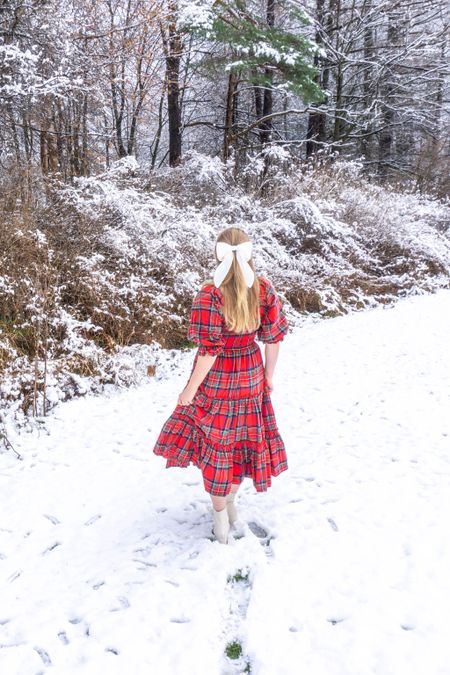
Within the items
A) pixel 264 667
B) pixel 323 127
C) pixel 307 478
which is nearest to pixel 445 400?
pixel 307 478

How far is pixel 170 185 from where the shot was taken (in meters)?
8.39

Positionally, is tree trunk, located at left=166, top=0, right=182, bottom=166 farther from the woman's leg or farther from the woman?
the woman's leg

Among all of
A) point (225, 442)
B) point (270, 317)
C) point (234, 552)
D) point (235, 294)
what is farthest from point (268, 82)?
point (234, 552)

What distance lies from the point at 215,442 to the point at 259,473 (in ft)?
1.06

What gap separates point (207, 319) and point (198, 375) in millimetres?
308

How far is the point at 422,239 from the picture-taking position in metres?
10.2

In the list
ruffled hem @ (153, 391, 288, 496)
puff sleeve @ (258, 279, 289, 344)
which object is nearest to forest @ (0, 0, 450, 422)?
ruffled hem @ (153, 391, 288, 496)

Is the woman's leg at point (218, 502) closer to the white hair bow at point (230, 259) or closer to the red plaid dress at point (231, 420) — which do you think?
the red plaid dress at point (231, 420)

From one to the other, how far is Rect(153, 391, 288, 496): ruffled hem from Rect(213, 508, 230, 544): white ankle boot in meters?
0.23

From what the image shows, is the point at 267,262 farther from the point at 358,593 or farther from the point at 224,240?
the point at 358,593

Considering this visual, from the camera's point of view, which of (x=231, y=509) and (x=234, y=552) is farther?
(x=231, y=509)

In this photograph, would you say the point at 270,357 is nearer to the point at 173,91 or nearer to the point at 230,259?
the point at 230,259

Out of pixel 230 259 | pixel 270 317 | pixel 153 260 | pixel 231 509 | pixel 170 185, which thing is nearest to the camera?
pixel 230 259

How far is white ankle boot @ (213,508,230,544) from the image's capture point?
2.41 metres
